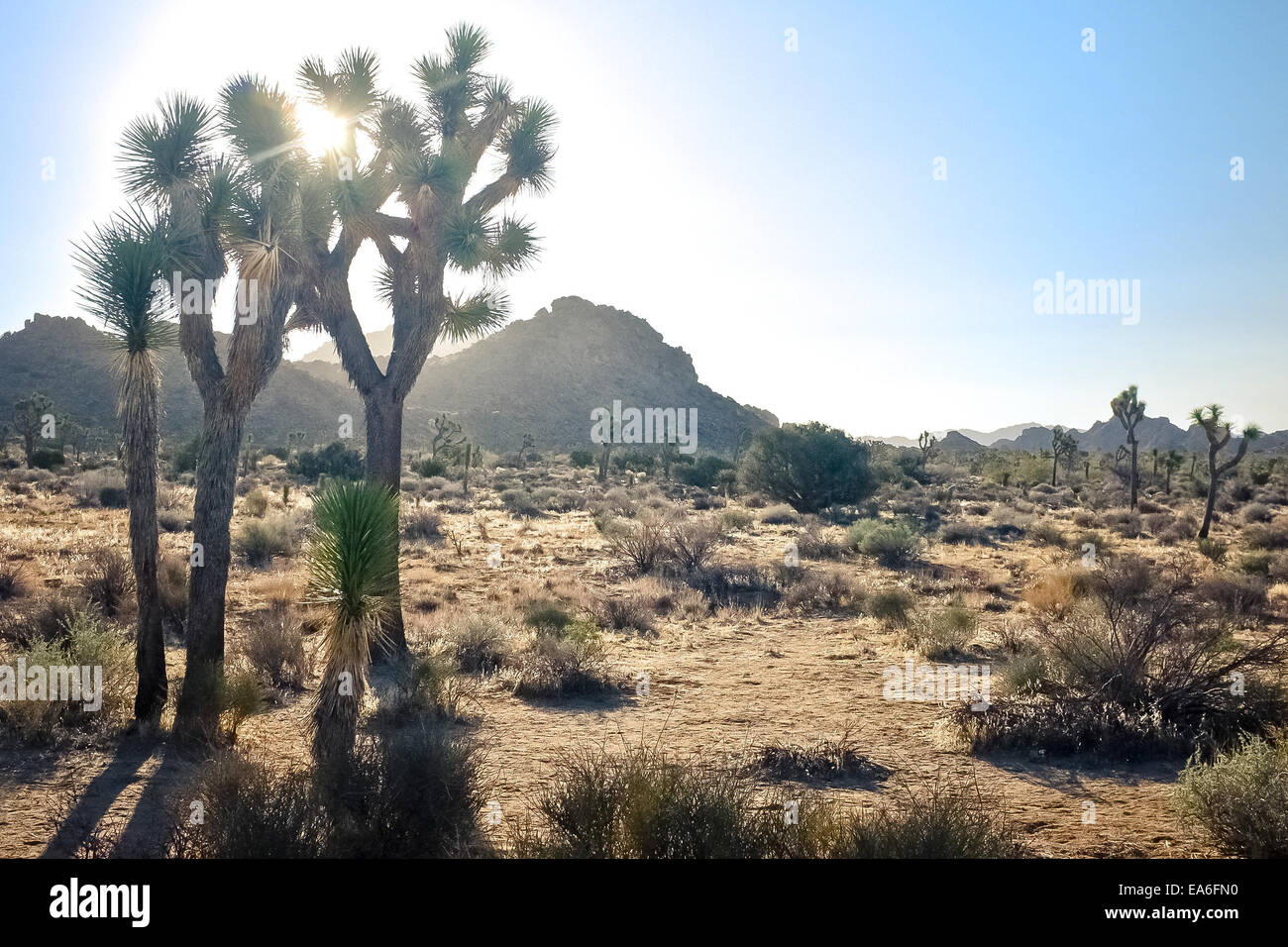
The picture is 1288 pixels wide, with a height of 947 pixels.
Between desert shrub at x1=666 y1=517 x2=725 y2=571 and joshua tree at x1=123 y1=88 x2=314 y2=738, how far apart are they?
1071 cm

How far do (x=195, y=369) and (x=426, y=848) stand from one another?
5.48 m

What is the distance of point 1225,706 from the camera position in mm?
7109

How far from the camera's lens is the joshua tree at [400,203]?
31.8 ft

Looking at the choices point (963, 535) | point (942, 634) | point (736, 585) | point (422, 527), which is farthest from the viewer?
point (963, 535)

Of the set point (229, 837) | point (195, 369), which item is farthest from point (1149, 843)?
point (195, 369)

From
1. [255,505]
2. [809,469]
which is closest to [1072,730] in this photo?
[255,505]

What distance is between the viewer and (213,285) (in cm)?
759

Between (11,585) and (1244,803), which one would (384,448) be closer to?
(11,585)

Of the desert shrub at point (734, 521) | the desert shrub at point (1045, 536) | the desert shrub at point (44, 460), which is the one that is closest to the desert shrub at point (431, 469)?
the desert shrub at point (44, 460)

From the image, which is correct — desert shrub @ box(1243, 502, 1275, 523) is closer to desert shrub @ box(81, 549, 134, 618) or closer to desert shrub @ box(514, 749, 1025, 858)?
desert shrub @ box(514, 749, 1025, 858)

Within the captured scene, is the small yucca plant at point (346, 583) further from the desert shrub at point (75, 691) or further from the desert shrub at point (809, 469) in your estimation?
the desert shrub at point (809, 469)

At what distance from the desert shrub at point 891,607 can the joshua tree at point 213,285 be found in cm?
971

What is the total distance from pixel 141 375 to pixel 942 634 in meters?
10.2
